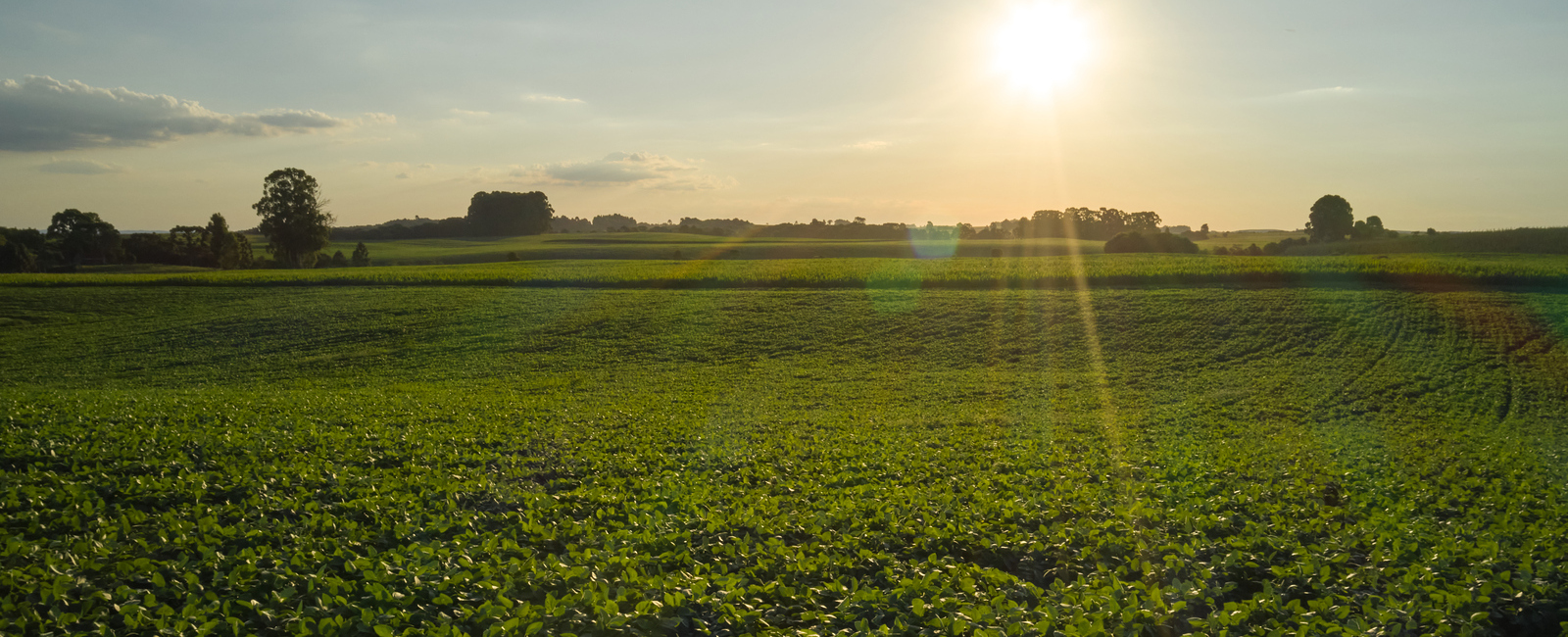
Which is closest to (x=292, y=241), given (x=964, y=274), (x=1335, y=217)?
(x=964, y=274)

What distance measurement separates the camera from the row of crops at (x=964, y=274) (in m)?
43.6

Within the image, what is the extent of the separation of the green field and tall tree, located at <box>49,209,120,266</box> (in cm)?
7927

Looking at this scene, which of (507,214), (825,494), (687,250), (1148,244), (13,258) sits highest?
(507,214)

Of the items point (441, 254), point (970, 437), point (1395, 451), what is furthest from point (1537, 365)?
point (441, 254)

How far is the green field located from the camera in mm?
6953

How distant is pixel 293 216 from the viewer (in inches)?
3280

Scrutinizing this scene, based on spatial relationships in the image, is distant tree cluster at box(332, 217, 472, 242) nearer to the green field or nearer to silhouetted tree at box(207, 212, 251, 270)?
silhouetted tree at box(207, 212, 251, 270)

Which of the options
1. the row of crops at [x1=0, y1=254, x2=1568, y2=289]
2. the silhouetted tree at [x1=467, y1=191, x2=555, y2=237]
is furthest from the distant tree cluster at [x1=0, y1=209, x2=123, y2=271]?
the silhouetted tree at [x1=467, y1=191, x2=555, y2=237]

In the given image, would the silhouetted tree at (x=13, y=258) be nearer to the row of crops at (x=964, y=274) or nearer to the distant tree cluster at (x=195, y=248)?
the distant tree cluster at (x=195, y=248)

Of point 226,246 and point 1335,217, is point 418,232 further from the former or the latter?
point 1335,217

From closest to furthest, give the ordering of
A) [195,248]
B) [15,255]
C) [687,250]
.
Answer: [15,255] < [195,248] < [687,250]

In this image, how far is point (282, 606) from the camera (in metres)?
6.44

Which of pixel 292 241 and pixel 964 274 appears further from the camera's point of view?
pixel 292 241

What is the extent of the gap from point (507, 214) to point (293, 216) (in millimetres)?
85371
